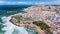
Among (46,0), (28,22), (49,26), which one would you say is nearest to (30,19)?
(28,22)

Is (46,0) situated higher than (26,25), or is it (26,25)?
(46,0)

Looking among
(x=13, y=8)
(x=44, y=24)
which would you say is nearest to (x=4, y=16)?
(x=13, y=8)

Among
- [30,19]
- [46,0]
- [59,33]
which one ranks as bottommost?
[59,33]

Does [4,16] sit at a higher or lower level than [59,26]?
higher

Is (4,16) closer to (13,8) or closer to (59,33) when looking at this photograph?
(13,8)

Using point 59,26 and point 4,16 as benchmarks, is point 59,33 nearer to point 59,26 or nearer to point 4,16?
point 59,26

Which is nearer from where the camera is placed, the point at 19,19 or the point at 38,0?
the point at 19,19
